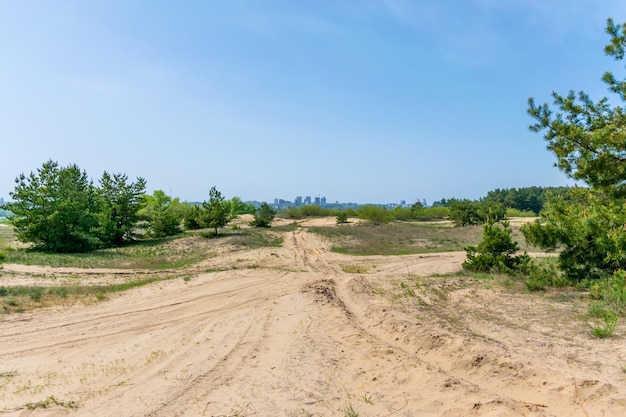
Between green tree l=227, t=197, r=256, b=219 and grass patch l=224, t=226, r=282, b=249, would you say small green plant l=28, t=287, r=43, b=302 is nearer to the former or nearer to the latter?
grass patch l=224, t=226, r=282, b=249

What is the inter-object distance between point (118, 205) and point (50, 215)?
534 centimetres

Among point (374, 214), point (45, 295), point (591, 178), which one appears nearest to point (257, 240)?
point (45, 295)

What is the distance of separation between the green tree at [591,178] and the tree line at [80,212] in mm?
24310

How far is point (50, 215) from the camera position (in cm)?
2505

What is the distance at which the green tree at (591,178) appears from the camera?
8500mm

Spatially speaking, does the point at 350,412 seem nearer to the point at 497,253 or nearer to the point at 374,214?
the point at 497,253

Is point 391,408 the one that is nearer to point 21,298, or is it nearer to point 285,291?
point 285,291

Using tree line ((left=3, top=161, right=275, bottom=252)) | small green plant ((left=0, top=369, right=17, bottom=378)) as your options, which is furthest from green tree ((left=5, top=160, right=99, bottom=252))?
small green plant ((left=0, top=369, right=17, bottom=378))

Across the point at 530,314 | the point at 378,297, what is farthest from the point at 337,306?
the point at 530,314

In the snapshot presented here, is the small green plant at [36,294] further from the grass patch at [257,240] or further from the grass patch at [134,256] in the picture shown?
the grass patch at [257,240]

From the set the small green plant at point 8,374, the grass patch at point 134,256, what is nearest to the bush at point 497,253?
the small green plant at point 8,374

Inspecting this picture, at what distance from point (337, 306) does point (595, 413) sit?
631 centimetres

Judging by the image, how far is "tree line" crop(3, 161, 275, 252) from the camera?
999 inches

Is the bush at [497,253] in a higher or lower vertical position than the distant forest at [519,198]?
lower
